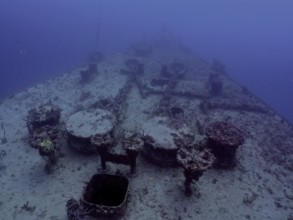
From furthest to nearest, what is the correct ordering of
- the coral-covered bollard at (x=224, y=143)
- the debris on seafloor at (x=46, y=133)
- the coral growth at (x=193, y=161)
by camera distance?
the coral-covered bollard at (x=224, y=143) < the debris on seafloor at (x=46, y=133) < the coral growth at (x=193, y=161)

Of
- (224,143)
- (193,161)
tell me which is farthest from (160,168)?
(224,143)

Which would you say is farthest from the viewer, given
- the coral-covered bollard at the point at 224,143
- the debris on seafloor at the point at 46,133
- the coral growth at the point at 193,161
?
the coral-covered bollard at the point at 224,143

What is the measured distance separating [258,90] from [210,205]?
1394 inches

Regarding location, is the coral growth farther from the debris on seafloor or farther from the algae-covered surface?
the debris on seafloor

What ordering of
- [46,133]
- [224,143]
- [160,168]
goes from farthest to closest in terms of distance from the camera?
[46,133], [160,168], [224,143]

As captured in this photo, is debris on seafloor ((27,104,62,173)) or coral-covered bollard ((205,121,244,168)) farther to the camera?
coral-covered bollard ((205,121,244,168))

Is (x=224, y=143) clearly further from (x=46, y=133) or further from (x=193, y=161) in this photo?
(x=46, y=133)

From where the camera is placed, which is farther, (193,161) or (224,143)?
(224,143)

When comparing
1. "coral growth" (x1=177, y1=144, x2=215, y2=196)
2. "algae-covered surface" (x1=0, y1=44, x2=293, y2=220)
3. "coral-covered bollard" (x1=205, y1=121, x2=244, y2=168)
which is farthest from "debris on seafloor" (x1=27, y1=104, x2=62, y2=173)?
"coral-covered bollard" (x1=205, y1=121, x2=244, y2=168)

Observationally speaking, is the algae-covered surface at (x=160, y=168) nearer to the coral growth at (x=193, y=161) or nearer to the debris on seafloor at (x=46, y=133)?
the debris on seafloor at (x=46, y=133)

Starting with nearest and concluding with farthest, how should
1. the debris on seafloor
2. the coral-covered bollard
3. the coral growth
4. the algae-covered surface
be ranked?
the coral growth
the algae-covered surface
the debris on seafloor
the coral-covered bollard

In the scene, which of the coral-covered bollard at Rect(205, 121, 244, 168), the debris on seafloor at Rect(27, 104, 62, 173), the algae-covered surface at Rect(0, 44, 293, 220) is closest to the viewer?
the algae-covered surface at Rect(0, 44, 293, 220)

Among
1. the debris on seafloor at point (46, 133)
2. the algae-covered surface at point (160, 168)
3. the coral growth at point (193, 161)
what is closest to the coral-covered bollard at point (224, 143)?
the algae-covered surface at point (160, 168)

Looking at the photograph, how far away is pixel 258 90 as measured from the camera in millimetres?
39750
